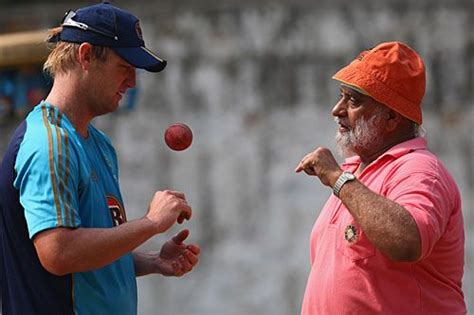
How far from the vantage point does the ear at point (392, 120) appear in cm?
377

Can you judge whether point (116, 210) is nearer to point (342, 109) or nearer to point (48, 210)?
point (48, 210)

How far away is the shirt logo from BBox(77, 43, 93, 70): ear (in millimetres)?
428

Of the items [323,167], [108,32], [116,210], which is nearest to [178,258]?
[116,210]

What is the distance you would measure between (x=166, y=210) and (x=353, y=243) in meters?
0.66

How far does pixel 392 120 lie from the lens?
12.4 ft

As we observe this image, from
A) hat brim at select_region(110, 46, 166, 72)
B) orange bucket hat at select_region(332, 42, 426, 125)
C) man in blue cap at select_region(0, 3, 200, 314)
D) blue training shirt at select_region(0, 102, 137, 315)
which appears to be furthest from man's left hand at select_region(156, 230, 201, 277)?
orange bucket hat at select_region(332, 42, 426, 125)

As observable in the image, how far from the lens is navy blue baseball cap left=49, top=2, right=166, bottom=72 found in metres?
3.40

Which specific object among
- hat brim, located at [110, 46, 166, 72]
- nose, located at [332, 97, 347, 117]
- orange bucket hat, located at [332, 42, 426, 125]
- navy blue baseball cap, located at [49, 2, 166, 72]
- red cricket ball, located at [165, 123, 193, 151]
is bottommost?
→ red cricket ball, located at [165, 123, 193, 151]

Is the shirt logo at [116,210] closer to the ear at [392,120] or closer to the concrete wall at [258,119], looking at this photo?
the ear at [392,120]

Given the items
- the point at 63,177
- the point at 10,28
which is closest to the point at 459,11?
the point at 10,28

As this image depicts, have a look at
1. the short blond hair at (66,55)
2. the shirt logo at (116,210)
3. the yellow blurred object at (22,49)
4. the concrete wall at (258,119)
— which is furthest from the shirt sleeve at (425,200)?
the yellow blurred object at (22,49)

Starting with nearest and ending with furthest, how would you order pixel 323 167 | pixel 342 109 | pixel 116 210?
pixel 116 210, pixel 323 167, pixel 342 109

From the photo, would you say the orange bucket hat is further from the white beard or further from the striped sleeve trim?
the striped sleeve trim

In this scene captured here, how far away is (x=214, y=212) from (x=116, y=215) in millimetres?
4056
